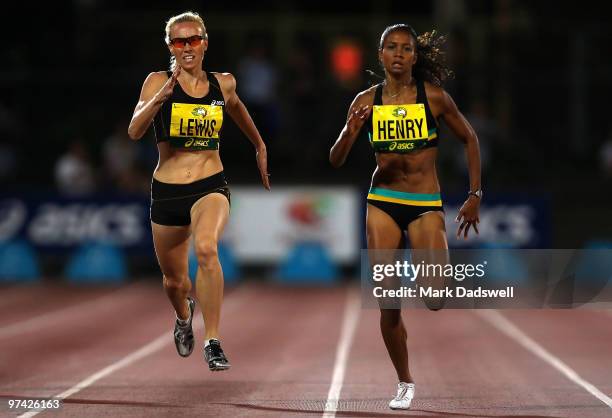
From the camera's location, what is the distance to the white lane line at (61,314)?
50.5 ft

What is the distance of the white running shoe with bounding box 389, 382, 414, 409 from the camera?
8789mm

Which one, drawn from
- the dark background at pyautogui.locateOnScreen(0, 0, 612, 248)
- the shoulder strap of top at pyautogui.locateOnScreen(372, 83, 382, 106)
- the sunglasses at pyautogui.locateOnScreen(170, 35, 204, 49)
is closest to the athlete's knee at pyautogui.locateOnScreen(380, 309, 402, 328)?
the shoulder strap of top at pyautogui.locateOnScreen(372, 83, 382, 106)

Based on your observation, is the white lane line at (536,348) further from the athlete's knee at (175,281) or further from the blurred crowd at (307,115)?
the blurred crowd at (307,115)

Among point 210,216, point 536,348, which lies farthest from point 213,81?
point 536,348

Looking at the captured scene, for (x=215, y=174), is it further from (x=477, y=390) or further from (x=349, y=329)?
(x=349, y=329)

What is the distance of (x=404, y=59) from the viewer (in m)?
8.62

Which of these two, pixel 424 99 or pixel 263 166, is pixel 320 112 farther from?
pixel 424 99

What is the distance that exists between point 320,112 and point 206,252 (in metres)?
14.9

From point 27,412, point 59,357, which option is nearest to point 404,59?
point 27,412

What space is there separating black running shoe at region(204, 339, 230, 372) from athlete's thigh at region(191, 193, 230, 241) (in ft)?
2.37

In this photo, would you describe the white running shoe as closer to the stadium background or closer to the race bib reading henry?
the race bib reading henry

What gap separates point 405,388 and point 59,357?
15.3 ft

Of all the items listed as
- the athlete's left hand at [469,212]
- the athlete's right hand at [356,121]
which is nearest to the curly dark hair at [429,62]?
the athlete's right hand at [356,121]

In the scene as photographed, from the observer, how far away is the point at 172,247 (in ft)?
31.7
